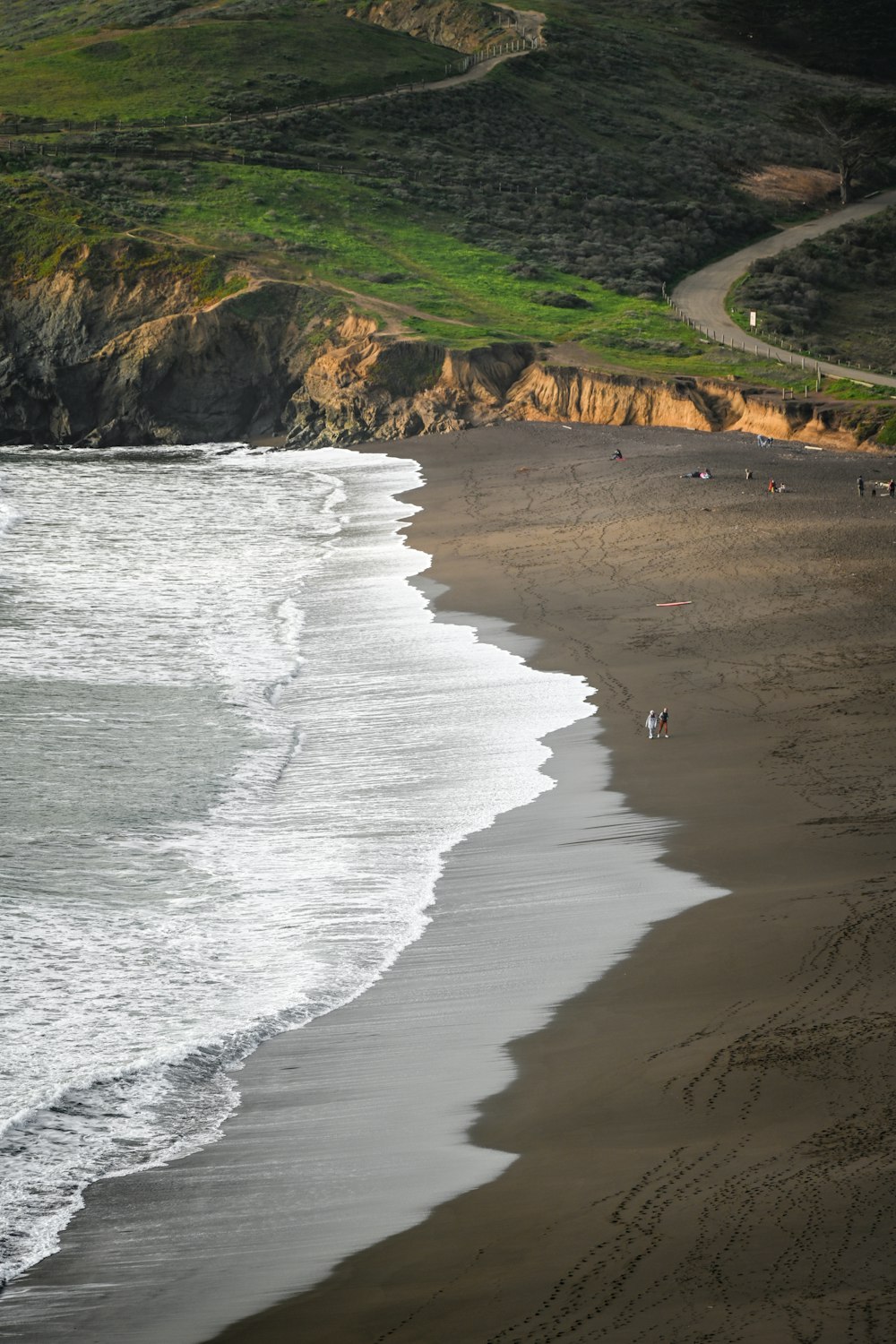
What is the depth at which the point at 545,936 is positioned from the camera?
17438 millimetres

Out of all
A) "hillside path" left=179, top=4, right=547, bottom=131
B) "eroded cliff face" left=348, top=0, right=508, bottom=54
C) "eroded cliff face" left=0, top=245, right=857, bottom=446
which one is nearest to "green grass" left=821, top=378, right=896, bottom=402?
"eroded cliff face" left=0, top=245, right=857, bottom=446

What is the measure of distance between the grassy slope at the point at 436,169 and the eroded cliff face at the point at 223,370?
2.50 meters

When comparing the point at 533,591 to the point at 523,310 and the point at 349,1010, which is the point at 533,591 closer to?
the point at 349,1010

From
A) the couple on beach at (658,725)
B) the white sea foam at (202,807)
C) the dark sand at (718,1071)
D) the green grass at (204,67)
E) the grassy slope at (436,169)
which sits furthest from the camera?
the green grass at (204,67)

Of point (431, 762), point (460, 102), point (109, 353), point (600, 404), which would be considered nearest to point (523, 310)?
point (600, 404)

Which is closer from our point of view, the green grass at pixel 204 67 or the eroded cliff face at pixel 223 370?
the eroded cliff face at pixel 223 370

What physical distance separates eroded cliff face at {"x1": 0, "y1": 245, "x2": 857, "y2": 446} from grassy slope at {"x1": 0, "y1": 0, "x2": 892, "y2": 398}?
8.21 ft

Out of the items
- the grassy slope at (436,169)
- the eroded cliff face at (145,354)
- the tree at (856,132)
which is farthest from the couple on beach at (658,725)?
the tree at (856,132)

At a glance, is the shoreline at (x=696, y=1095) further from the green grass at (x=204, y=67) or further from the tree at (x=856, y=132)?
the tree at (x=856, y=132)

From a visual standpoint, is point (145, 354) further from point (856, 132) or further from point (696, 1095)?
point (696, 1095)

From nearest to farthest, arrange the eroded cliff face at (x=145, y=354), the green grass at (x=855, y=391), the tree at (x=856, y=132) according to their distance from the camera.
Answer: the green grass at (x=855, y=391)
the eroded cliff face at (x=145, y=354)
the tree at (x=856, y=132)

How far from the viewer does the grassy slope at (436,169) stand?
79.0 meters

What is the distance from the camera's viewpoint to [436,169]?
97.3m

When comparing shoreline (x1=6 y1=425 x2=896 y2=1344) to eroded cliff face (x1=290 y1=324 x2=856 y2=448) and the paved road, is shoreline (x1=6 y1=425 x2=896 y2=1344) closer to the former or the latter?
eroded cliff face (x1=290 y1=324 x2=856 y2=448)
